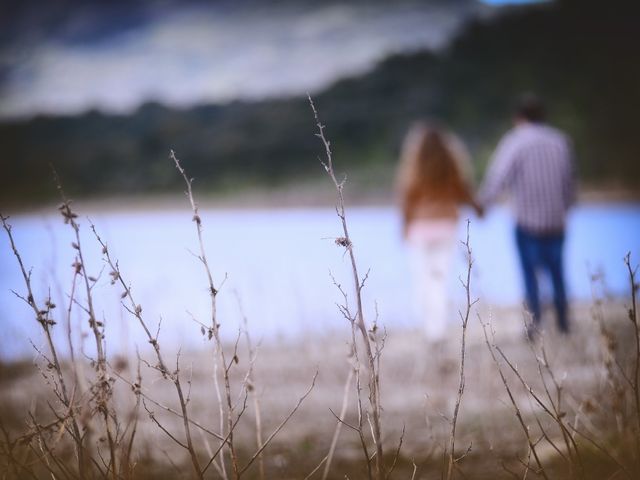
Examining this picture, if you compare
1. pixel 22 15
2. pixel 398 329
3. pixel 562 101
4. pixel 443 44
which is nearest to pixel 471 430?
pixel 398 329

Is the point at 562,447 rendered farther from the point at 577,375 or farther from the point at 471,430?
the point at 577,375

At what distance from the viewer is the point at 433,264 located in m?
4.83

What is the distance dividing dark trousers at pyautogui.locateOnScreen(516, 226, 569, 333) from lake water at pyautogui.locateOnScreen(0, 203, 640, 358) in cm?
17

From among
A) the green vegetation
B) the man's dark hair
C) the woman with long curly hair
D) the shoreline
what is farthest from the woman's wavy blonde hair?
the green vegetation

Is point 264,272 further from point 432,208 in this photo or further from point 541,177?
point 541,177

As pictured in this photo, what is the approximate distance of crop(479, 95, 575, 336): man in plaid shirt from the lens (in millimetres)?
4434

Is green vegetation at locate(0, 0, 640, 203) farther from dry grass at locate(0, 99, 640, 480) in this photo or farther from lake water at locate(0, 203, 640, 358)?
dry grass at locate(0, 99, 640, 480)

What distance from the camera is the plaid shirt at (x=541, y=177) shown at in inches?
174

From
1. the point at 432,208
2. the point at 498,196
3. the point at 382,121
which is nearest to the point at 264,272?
the point at 432,208

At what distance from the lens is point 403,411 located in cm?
342

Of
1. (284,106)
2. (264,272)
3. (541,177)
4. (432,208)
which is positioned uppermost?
(284,106)

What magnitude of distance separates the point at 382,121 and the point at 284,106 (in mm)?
5690

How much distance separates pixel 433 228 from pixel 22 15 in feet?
21.4

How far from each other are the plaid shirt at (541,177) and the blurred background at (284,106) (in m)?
2.31
